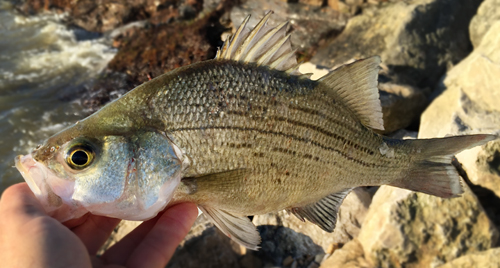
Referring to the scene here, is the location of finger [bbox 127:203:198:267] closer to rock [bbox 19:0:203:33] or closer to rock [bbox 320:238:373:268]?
rock [bbox 320:238:373:268]

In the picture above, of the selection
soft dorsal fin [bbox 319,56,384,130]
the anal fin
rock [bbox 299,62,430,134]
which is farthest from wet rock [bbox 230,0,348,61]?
the anal fin

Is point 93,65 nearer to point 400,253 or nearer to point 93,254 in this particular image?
point 93,254

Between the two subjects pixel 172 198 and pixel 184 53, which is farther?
pixel 184 53

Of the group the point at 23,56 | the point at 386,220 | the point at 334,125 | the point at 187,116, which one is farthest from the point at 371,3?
the point at 23,56

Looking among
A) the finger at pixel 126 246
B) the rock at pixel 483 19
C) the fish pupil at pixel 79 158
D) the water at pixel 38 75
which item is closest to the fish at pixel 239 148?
the fish pupil at pixel 79 158

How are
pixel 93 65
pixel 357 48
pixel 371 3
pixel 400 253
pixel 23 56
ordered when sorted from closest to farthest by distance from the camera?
pixel 400 253
pixel 357 48
pixel 371 3
pixel 93 65
pixel 23 56

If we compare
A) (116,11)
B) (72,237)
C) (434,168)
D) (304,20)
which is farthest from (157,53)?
(434,168)

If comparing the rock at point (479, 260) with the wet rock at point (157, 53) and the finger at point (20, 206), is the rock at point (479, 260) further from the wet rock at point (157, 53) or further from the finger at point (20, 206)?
the wet rock at point (157, 53)
